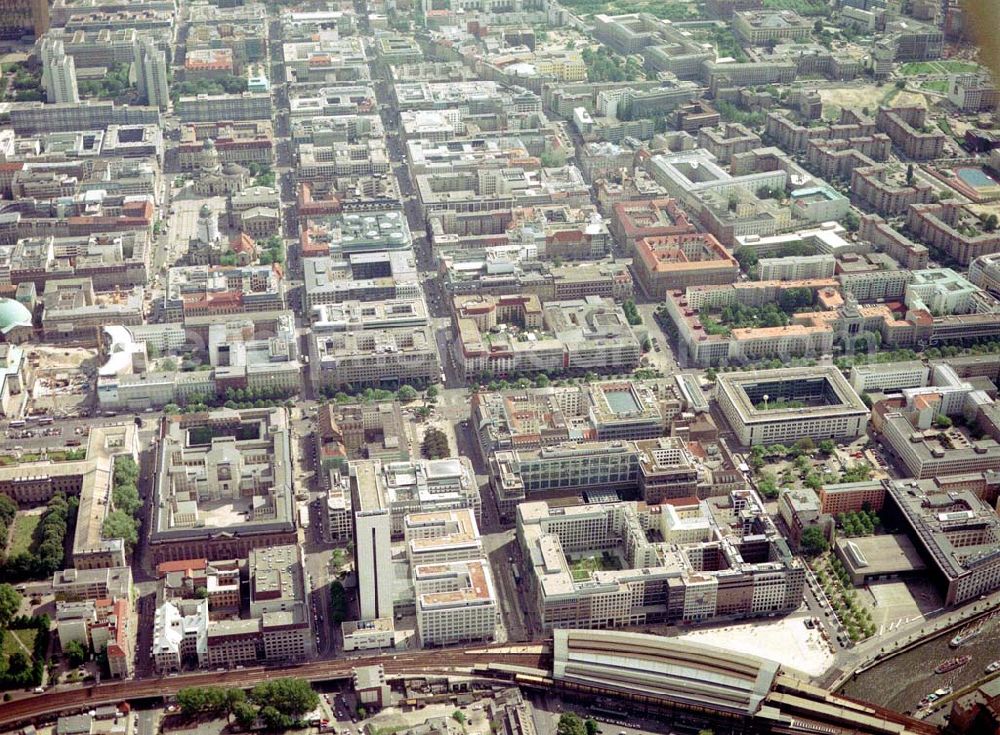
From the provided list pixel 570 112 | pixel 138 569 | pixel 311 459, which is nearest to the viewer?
pixel 138 569

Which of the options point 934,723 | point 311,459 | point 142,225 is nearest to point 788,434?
point 934,723

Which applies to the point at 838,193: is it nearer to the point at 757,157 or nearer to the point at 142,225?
the point at 757,157

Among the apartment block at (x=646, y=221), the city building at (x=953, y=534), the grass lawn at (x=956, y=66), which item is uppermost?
the grass lawn at (x=956, y=66)

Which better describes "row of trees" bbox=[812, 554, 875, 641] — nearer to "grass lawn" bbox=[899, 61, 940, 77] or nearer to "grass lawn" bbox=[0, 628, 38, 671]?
"grass lawn" bbox=[0, 628, 38, 671]

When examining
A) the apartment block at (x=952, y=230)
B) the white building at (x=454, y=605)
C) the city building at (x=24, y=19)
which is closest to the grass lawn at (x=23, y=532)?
the white building at (x=454, y=605)

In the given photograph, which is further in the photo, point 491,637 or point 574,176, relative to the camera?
point 574,176

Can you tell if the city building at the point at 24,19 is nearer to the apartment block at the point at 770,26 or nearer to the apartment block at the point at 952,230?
the apartment block at the point at 770,26
